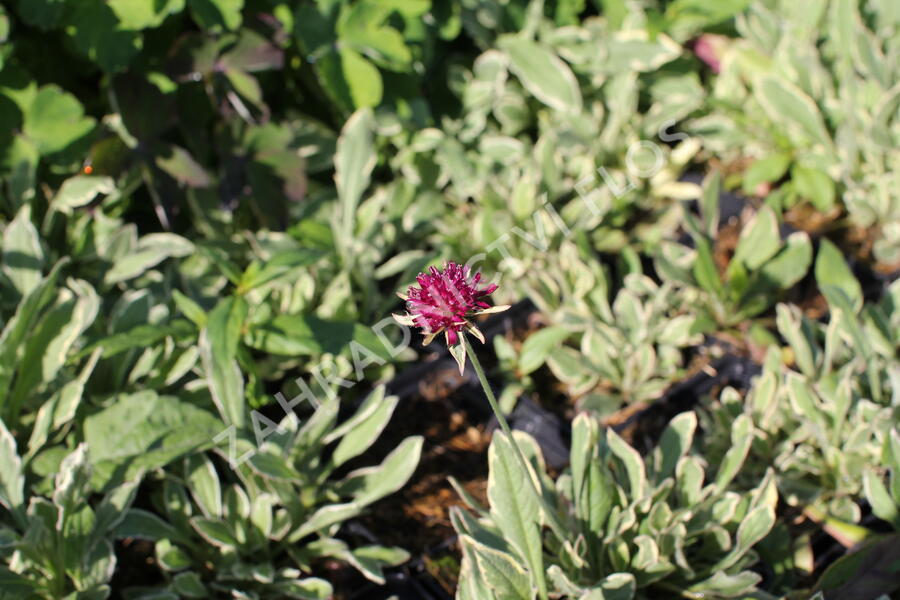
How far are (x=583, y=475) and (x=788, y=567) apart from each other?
49cm

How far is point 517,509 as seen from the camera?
1.44 meters

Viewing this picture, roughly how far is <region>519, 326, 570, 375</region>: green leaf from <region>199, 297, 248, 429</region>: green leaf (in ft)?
2.36

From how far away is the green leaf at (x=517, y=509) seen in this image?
1.41 m

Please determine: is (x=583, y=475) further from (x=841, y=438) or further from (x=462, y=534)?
(x=841, y=438)

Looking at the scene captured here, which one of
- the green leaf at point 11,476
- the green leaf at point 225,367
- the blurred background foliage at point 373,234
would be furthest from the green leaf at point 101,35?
the green leaf at point 11,476

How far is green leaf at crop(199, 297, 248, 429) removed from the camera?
1.67m

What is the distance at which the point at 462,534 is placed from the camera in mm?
1449

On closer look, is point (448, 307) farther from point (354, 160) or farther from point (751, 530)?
point (354, 160)

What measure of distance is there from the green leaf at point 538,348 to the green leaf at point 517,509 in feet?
2.28

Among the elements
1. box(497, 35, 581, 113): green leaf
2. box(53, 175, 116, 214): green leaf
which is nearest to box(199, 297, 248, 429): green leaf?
box(53, 175, 116, 214): green leaf

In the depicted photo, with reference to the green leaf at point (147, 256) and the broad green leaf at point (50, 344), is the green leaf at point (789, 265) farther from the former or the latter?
the broad green leaf at point (50, 344)

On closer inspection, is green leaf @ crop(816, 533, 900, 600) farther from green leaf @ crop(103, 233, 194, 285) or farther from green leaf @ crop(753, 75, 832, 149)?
green leaf @ crop(103, 233, 194, 285)

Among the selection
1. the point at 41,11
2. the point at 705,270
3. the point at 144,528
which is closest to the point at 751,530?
the point at 705,270

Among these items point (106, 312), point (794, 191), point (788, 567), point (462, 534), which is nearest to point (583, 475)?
point (462, 534)
